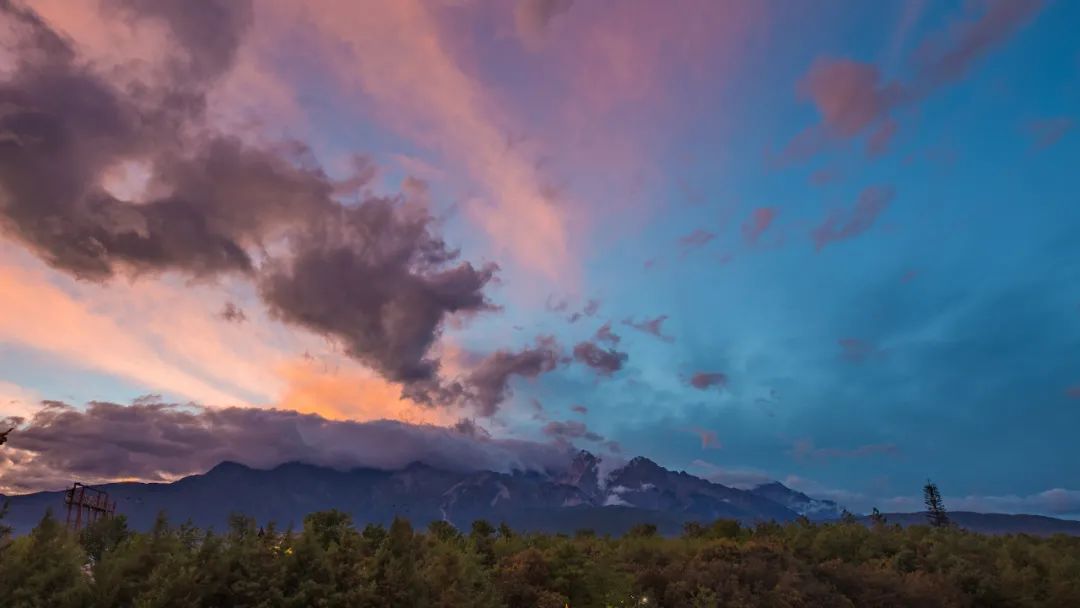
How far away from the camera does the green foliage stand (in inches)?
673

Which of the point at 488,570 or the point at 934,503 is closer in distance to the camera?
the point at 488,570

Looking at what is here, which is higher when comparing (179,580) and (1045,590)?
(179,580)

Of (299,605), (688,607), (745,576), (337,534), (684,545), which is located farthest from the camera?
(684,545)

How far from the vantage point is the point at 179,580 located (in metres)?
16.8

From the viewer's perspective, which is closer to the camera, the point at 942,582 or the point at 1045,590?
the point at 942,582

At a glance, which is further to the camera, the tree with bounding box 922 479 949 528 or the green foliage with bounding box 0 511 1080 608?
the tree with bounding box 922 479 949 528

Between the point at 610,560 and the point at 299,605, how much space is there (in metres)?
21.2

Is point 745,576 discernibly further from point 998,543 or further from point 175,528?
point 998,543

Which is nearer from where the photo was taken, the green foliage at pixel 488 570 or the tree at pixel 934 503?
the green foliage at pixel 488 570

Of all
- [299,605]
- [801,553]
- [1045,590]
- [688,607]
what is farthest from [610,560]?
[1045,590]

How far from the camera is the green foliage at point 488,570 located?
17094 mm

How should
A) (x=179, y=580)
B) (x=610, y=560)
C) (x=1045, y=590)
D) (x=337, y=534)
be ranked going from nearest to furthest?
(x=179, y=580)
(x=337, y=534)
(x=610, y=560)
(x=1045, y=590)

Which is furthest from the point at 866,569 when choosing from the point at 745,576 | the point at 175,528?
the point at 175,528

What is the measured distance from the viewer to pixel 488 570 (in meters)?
31.3
